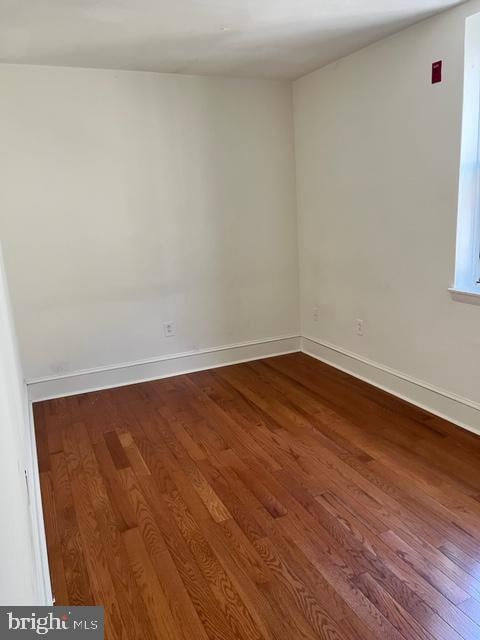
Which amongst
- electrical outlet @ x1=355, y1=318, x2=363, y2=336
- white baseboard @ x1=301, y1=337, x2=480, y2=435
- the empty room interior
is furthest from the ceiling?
white baseboard @ x1=301, y1=337, x2=480, y2=435

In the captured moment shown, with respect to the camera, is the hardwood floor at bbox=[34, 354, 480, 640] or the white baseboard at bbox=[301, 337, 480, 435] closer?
the hardwood floor at bbox=[34, 354, 480, 640]

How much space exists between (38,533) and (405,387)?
8.09 feet

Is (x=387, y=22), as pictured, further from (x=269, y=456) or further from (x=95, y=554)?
(x=95, y=554)

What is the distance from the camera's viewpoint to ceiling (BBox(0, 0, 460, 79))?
7.68ft

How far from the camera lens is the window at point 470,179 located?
8.33ft

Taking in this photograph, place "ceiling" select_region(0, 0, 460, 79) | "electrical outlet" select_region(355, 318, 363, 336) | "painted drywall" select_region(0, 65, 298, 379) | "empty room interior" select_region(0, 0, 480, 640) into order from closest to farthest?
"empty room interior" select_region(0, 0, 480, 640) → "ceiling" select_region(0, 0, 460, 79) → "painted drywall" select_region(0, 65, 298, 379) → "electrical outlet" select_region(355, 318, 363, 336)

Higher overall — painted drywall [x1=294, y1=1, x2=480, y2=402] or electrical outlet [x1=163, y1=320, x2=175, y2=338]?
painted drywall [x1=294, y1=1, x2=480, y2=402]

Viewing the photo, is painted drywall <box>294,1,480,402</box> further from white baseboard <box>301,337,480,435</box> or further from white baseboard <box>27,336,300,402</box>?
white baseboard <box>27,336,300,402</box>

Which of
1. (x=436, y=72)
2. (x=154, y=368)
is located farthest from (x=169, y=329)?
(x=436, y=72)

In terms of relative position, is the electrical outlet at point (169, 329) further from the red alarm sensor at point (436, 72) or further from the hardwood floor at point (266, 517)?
the red alarm sensor at point (436, 72)

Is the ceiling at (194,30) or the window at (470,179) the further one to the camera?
the window at (470,179)

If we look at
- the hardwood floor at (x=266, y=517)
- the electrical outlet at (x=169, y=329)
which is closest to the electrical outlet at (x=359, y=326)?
the hardwood floor at (x=266, y=517)

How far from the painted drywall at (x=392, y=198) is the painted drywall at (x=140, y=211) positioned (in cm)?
45

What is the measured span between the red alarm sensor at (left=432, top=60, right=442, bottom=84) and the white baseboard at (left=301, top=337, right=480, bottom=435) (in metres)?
1.89
